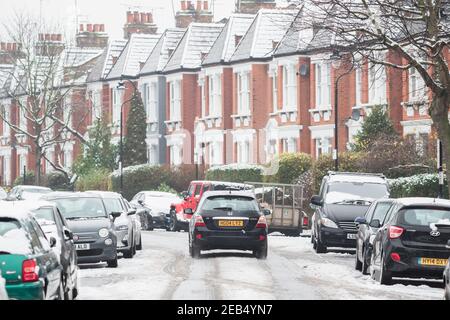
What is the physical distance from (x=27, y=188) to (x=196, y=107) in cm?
2443

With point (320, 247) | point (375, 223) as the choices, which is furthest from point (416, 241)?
point (320, 247)

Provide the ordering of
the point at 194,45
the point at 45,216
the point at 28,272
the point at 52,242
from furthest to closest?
1. the point at 194,45
2. the point at 45,216
3. the point at 52,242
4. the point at 28,272

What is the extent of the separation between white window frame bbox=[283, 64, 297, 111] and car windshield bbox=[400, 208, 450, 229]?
41.9m

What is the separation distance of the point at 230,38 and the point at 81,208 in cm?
4639

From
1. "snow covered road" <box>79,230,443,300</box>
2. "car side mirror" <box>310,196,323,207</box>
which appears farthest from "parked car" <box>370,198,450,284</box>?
"car side mirror" <box>310,196,323,207</box>

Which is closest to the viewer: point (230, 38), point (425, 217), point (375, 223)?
point (425, 217)

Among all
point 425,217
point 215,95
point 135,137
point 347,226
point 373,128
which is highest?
point 215,95

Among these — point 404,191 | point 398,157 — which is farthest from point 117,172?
point 404,191

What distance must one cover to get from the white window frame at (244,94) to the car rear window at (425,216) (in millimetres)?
46714

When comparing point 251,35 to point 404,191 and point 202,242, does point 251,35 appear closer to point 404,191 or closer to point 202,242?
point 404,191

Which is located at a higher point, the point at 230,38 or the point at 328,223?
the point at 230,38

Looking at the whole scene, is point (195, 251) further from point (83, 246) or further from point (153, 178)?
point (153, 178)

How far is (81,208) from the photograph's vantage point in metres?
30.8

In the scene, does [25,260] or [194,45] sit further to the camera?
[194,45]
